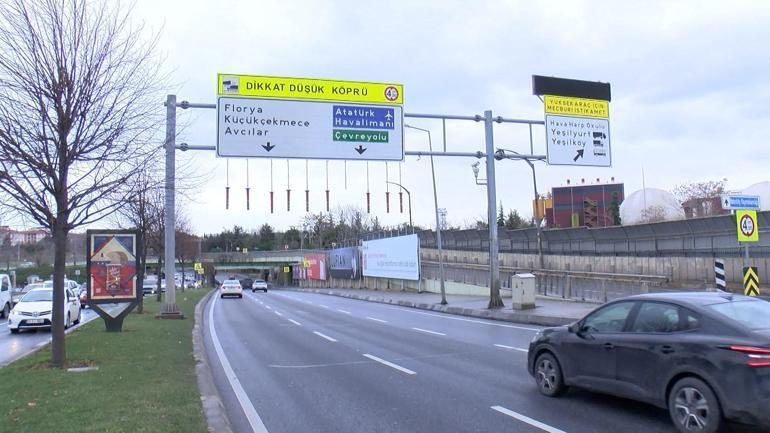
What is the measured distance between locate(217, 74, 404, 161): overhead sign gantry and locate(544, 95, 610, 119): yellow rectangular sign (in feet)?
18.9

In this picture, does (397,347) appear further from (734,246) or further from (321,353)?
(734,246)

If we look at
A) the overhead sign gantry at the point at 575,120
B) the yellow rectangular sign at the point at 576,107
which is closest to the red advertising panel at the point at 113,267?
the overhead sign gantry at the point at 575,120

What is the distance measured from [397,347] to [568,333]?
21.9 feet

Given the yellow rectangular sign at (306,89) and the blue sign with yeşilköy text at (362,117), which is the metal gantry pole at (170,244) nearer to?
the yellow rectangular sign at (306,89)

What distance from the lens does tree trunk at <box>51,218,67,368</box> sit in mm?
10328

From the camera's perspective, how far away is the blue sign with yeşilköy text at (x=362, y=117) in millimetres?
19703

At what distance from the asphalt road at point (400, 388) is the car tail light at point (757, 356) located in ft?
4.17

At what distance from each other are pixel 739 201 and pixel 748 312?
10.1 meters

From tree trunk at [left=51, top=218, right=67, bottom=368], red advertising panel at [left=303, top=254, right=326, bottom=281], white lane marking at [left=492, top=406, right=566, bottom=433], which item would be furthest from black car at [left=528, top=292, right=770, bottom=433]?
red advertising panel at [left=303, top=254, right=326, bottom=281]

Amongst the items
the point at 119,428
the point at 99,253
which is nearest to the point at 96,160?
the point at 119,428

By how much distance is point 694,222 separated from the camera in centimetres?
2588

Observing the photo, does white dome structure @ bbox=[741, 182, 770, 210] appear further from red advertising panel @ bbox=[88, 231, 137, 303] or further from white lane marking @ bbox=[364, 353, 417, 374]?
red advertising panel @ bbox=[88, 231, 137, 303]

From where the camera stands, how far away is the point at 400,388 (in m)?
9.03

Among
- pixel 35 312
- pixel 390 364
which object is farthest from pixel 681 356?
pixel 35 312
